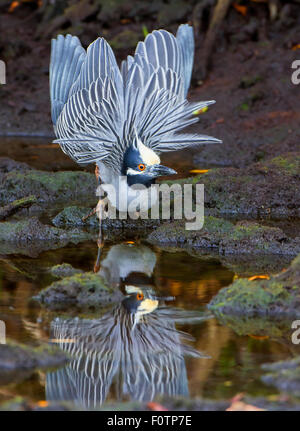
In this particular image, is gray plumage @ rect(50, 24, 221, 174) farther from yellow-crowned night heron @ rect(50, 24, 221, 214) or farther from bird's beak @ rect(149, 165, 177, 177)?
bird's beak @ rect(149, 165, 177, 177)

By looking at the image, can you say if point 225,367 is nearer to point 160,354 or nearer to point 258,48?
point 160,354

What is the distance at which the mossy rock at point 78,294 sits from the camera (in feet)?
15.9

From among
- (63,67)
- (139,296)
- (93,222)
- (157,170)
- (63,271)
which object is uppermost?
(63,67)

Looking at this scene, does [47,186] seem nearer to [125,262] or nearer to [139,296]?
[125,262]

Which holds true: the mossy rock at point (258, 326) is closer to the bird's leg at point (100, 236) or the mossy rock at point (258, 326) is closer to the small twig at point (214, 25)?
the bird's leg at point (100, 236)

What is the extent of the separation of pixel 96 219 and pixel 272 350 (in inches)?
123

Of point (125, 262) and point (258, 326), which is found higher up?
point (125, 262)

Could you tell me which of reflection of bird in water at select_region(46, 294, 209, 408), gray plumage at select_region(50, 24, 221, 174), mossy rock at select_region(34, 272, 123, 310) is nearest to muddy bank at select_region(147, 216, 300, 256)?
gray plumage at select_region(50, 24, 221, 174)

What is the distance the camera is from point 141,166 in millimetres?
6320

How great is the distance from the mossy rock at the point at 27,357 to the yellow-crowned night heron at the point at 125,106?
95.5 inches

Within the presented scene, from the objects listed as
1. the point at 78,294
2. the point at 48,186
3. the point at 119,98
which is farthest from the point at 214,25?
the point at 78,294

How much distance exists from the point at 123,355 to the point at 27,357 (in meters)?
0.50

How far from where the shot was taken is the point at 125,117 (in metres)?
6.65
